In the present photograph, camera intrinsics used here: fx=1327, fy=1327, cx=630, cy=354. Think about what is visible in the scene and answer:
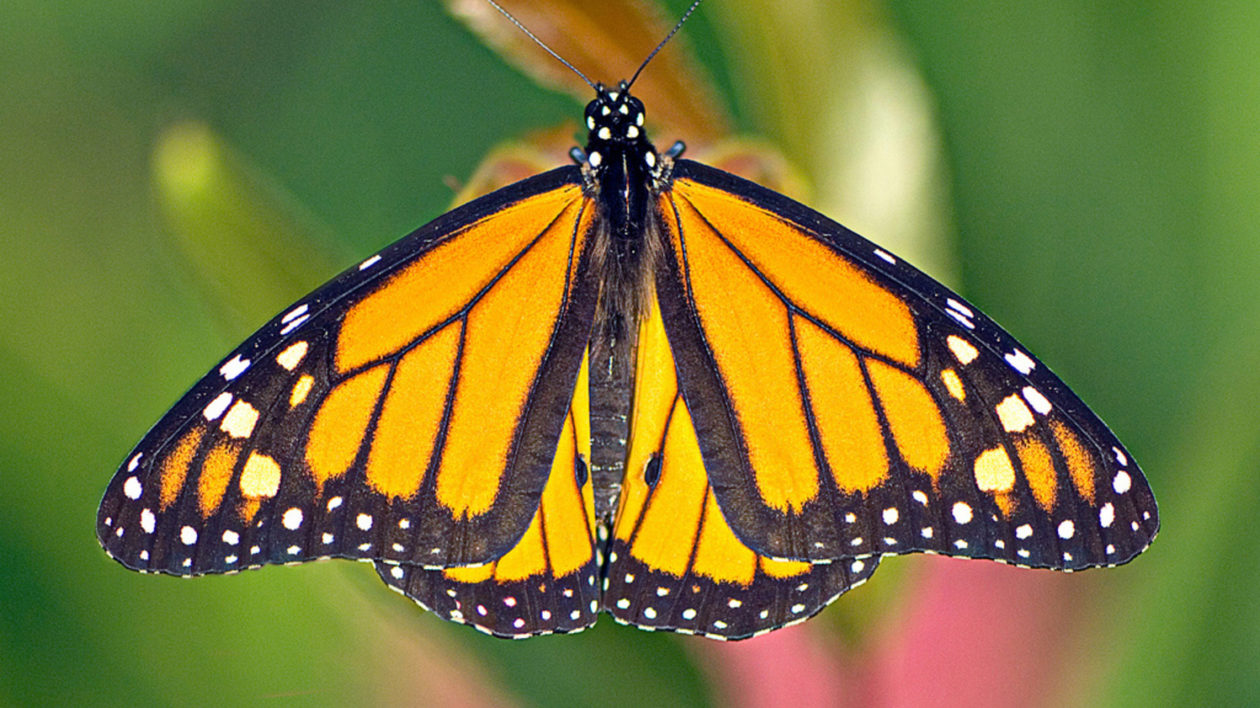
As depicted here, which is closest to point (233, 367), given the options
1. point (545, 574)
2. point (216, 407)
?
point (216, 407)

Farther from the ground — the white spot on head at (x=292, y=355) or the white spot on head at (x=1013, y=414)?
the white spot on head at (x=292, y=355)

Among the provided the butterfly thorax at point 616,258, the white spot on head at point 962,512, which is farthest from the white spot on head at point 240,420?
the white spot on head at point 962,512

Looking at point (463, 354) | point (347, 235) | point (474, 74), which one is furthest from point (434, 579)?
point (474, 74)

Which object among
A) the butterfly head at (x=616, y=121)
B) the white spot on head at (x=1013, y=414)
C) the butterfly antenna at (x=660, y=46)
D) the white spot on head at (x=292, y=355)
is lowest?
the white spot on head at (x=1013, y=414)

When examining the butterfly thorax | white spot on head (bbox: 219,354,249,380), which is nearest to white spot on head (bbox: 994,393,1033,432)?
the butterfly thorax

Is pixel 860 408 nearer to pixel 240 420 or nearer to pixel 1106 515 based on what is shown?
pixel 1106 515

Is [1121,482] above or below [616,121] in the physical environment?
below

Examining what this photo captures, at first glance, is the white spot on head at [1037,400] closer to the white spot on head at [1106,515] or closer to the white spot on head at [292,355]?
the white spot on head at [1106,515]
